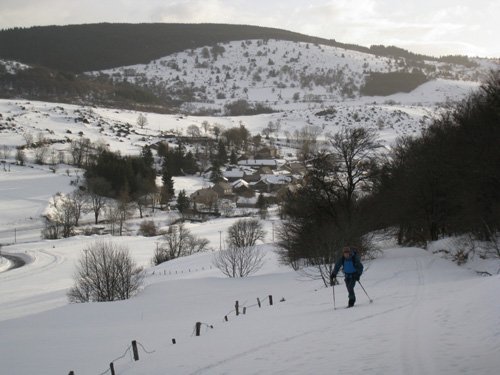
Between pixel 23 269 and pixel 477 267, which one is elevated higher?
pixel 477 267

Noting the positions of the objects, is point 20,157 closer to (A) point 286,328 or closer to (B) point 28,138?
(B) point 28,138

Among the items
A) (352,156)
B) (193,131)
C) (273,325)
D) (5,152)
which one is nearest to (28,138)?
(5,152)

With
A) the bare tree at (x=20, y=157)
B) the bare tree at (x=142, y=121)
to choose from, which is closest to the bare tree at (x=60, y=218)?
the bare tree at (x=20, y=157)

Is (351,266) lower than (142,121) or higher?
lower

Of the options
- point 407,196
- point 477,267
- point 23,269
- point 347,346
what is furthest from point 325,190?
point 23,269

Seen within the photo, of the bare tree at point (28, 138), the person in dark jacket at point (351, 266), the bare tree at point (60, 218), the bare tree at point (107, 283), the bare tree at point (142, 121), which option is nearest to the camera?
the person in dark jacket at point (351, 266)

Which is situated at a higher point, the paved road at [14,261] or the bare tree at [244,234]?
the bare tree at [244,234]

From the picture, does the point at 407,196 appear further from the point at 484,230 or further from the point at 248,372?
the point at 248,372

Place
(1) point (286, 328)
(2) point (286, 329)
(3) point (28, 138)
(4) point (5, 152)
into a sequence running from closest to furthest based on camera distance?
(2) point (286, 329) < (1) point (286, 328) < (4) point (5, 152) < (3) point (28, 138)


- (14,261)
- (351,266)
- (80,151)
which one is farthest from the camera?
(80,151)

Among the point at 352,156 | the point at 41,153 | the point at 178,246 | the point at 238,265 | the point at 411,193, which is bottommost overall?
the point at 178,246

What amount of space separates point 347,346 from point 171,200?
87434mm

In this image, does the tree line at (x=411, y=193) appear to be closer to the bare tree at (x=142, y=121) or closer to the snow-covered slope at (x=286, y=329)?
the snow-covered slope at (x=286, y=329)

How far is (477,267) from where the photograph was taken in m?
20.2
